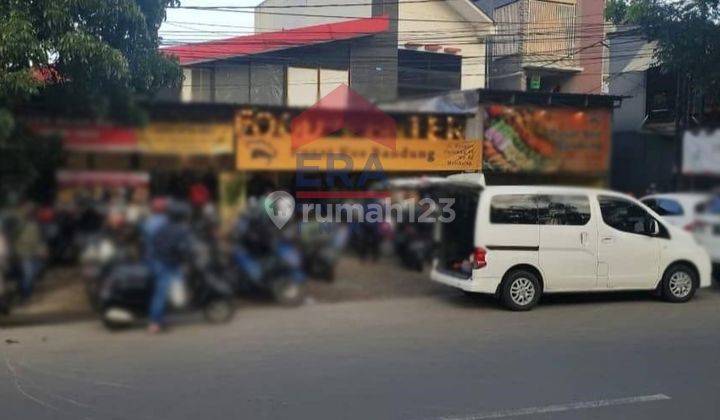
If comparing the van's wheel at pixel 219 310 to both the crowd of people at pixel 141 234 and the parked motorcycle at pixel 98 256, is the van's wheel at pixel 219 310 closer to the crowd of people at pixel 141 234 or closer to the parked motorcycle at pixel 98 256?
the crowd of people at pixel 141 234

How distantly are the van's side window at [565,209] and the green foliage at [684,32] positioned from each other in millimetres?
707

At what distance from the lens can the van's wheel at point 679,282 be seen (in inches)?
87.4

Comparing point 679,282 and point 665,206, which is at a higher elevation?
point 665,206

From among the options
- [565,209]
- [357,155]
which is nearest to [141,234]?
[357,155]

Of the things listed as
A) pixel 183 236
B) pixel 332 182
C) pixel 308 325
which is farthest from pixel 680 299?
pixel 183 236

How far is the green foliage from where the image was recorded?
2.31m

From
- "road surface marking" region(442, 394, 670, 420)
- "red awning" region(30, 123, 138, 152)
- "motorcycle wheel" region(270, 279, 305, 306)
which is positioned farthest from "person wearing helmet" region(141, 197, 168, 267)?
"road surface marking" region(442, 394, 670, 420)

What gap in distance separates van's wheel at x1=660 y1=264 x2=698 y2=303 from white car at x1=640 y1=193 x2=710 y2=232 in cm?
19

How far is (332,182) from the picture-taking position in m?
1.49

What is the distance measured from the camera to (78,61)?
321cm

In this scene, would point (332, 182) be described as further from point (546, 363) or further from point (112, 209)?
point (546, 363)

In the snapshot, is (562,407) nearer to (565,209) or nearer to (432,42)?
(565,209)

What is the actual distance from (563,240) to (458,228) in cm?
46

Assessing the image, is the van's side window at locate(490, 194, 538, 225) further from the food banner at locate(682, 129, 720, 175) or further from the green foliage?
the green foliage
